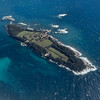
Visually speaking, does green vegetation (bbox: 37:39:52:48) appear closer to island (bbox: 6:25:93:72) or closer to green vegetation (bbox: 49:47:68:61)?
island (bbox: 6:25:93:72)

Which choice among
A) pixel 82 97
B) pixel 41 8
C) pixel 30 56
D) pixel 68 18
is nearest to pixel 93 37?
pixel 68 18

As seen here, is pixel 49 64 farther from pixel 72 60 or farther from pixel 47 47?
pixel 47 47

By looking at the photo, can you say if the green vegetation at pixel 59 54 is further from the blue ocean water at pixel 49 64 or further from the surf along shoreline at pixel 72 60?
the blue ocean water at pixel 49 64

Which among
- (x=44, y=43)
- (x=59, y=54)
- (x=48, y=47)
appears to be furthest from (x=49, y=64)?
(x=44, y=43)

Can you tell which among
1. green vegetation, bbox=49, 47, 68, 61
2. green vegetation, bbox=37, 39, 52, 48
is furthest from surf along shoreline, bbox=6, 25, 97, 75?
green vegetation, bbox=37, 39, 52, 48

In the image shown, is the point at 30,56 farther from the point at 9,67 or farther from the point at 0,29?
the point at 0,29

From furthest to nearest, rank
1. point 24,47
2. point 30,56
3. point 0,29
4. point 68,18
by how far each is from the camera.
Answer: point 68,18, point 0,29, point 24,47, point 30,56

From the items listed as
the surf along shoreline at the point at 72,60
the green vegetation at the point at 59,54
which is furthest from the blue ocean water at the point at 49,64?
the green vegetation at the point at 59,54
